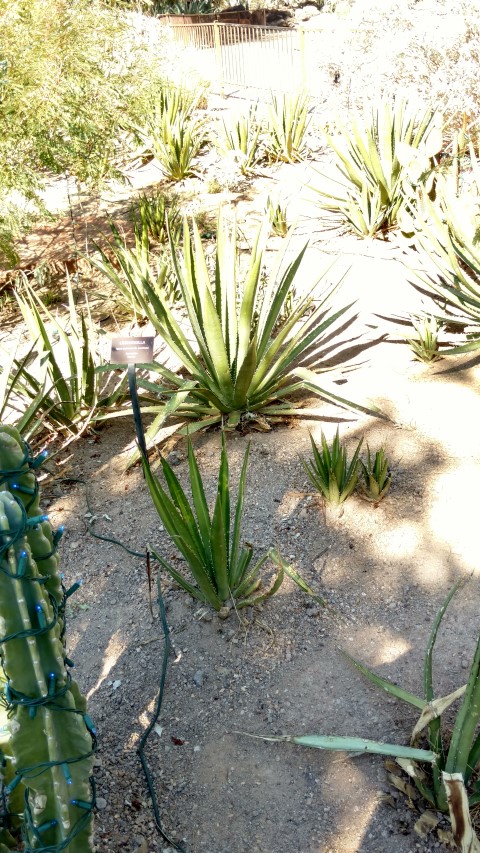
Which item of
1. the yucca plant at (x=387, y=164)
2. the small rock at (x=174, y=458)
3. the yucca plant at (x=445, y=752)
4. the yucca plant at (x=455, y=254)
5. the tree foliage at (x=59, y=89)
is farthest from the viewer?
the yucca plant at (x=387, y=164)

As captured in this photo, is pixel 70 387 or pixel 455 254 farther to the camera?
pixel 455 254

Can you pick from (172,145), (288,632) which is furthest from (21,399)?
(172,145)

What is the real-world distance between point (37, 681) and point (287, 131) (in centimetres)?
780

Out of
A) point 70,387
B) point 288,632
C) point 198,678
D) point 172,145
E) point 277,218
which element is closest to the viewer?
point 198,678

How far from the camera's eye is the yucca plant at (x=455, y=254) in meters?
4.17

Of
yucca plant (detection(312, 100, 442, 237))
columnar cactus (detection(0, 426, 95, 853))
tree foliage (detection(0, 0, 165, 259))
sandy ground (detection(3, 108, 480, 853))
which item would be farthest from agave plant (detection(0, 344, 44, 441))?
yucca plant (detection(312, 100, 442, 237))

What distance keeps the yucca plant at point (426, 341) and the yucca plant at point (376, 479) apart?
43.8 inches

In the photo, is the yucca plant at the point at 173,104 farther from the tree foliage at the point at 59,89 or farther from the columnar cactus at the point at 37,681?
the columnar cactus at the point at 37,681

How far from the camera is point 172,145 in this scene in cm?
829

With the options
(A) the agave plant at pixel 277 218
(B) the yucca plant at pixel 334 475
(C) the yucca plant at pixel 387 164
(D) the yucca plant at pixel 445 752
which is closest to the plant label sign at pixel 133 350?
(B) the yucca plant at pixel 334 475

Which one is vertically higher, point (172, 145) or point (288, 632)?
point (172, 145)

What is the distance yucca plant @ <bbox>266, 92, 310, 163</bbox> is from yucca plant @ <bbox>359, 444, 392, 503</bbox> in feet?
19.9

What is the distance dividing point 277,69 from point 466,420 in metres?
11.2

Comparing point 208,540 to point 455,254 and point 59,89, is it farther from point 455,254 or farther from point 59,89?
point 59,89
